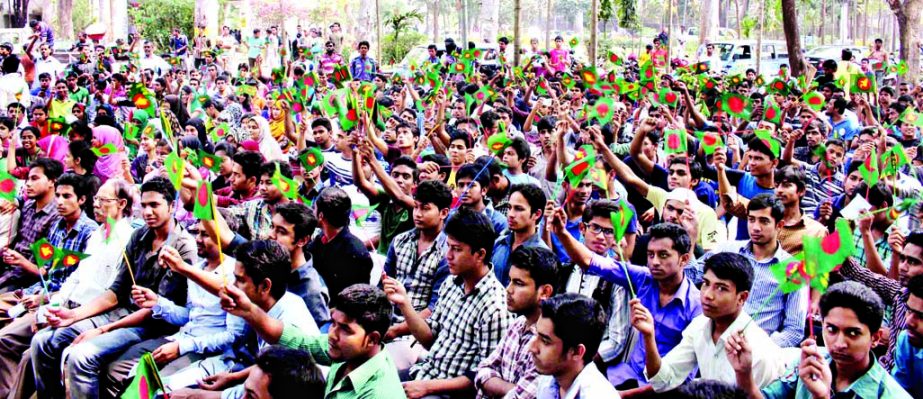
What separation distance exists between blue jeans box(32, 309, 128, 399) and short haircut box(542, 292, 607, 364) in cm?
264

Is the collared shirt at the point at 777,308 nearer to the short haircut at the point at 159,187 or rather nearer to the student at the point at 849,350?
the student at the point at 849,350

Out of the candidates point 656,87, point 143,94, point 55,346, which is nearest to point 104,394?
point 55,346

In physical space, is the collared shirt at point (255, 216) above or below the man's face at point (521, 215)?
below

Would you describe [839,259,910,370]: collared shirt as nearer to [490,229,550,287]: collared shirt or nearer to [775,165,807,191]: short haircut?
[775,165,807,191]: short haircut

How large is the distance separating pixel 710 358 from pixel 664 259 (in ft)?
1.67

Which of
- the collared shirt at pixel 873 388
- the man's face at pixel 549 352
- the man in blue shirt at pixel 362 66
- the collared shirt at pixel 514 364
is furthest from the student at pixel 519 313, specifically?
the man in blue shirt at pixel 362 66

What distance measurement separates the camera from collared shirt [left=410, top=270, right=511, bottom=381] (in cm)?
395

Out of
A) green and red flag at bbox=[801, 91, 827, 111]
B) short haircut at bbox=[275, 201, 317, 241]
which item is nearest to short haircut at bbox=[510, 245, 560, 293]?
short haircut at bbox=[275, 201, 317, 241]

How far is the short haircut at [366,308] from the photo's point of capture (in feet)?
11.3

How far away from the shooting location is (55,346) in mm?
4789

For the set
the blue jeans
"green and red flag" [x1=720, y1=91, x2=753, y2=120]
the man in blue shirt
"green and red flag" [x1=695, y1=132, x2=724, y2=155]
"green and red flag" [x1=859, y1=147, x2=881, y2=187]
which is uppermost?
the man in blue shirt

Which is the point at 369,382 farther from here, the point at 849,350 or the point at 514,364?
the point at 849,350

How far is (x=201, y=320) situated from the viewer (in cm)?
450

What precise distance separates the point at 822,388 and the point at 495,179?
328 centimetres
